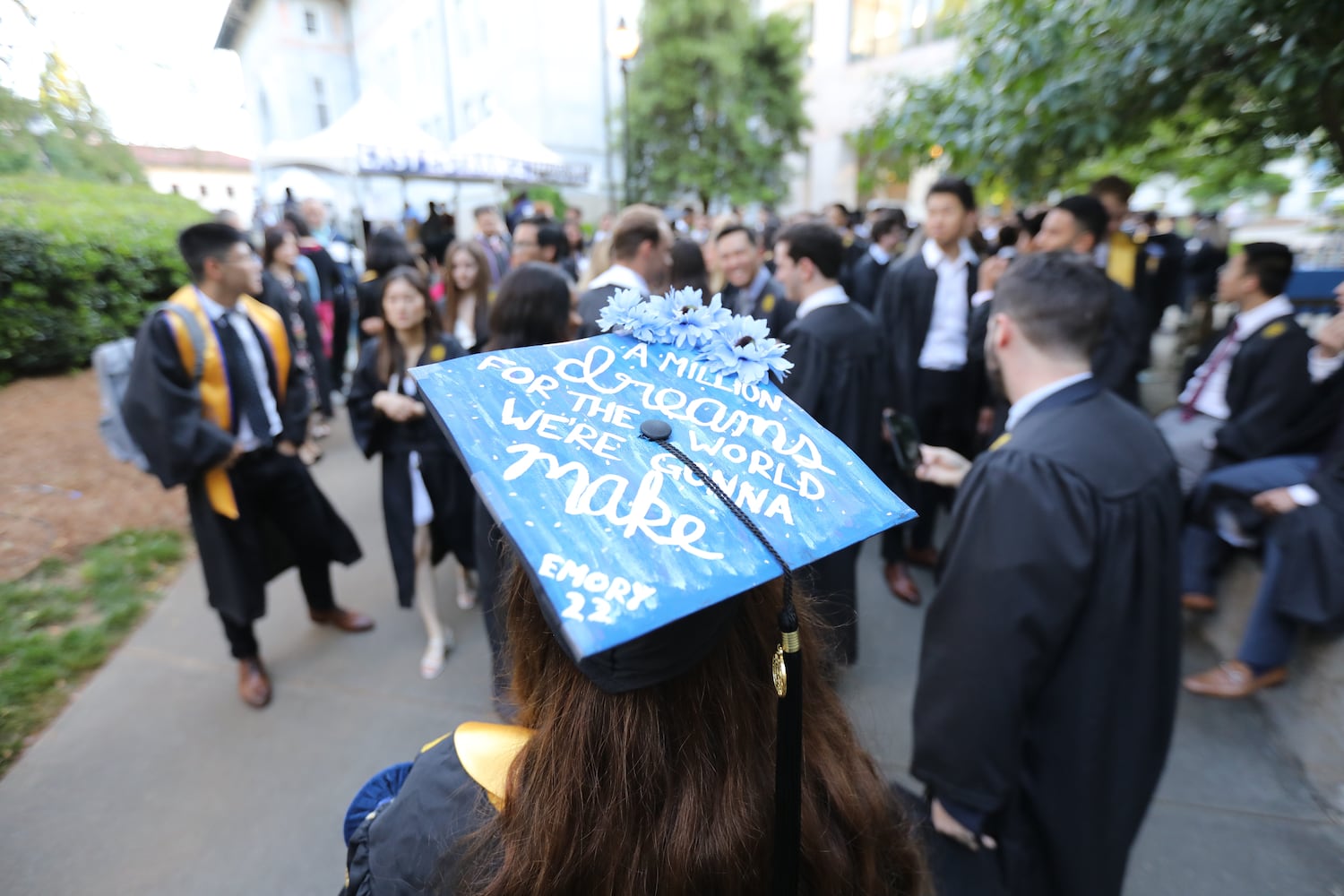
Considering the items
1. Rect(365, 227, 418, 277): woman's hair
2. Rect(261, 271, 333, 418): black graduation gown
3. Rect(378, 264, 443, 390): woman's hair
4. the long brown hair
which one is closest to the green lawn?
Rect(261, 271, 333, 418): black graduation gown

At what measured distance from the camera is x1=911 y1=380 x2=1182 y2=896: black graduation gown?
1576 mm

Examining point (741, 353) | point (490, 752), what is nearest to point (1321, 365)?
point (741, 353)

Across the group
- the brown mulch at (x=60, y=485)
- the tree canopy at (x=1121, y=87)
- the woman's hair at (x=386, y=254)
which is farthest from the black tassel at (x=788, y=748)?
the woman's hair at (x=386, y=254)

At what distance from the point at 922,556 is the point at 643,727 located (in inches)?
154

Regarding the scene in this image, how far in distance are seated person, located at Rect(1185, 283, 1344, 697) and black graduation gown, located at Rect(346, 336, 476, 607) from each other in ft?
11.6

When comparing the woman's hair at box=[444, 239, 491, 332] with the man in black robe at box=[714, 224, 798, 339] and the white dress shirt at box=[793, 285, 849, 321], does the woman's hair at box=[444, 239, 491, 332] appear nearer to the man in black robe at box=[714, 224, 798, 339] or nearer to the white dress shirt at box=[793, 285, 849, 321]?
the man in black robe at box=[714, 224, 798, 339]

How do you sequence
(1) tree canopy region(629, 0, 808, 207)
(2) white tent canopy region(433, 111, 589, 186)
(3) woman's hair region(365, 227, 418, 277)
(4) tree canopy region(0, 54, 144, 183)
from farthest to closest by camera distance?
(1) tree canopy region(629, 0, 808, 207), (2) white tent canopy region(433, 111, 589, 186), (3) woman's hair region(365, 227, 418, 277), (4) tree canopy region(0, 54, 144, 183)

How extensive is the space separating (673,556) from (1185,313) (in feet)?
42.1

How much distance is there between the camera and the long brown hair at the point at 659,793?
826mm

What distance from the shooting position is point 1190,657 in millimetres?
3354

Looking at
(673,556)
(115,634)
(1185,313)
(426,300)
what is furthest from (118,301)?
(1185,313)

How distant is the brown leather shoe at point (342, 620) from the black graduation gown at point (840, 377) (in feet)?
8.24

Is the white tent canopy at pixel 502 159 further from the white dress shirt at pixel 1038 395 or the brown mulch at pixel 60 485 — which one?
the white dress shirt at pixel 1038 395

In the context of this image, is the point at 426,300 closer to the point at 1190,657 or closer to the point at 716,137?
the point at 1190,657
